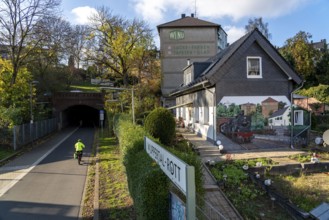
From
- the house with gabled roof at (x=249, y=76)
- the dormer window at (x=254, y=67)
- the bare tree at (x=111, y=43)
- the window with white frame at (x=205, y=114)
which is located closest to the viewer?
the house with gabled roof at (x=249, y=76)

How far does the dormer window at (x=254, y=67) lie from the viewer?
17812mm

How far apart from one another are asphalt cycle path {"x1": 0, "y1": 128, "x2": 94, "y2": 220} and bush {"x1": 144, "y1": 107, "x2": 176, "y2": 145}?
Answer: 408 centimetres

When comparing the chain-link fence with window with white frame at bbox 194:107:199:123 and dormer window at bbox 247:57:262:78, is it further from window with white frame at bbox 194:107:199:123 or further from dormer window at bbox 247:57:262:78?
dormer window at bbox 247:57:262:78

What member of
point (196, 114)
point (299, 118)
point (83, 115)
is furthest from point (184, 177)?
point (83, 115)

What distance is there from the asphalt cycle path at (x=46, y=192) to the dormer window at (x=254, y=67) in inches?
426

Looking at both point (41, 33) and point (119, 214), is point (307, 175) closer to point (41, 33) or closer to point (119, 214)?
point (119, 214)

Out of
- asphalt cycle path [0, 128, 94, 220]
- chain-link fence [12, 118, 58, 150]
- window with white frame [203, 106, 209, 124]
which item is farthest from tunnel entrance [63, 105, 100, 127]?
asphalt cycle path [0, 128, 94, 220]

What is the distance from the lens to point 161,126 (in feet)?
53.8

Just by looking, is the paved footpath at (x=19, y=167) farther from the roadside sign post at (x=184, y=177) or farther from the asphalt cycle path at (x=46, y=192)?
the roadside sign post at (x=184, y=177)

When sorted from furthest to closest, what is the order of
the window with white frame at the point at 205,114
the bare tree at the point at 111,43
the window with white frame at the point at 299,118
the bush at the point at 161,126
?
the bare tree at the point at 111,43 → the window with white frame at the point at 205,114 → the window with white frame at the point at 299,118 → the bush at the point at 161,126

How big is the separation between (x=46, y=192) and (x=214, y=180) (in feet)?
20.6

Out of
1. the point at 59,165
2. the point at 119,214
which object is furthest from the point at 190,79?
the point at 119,214

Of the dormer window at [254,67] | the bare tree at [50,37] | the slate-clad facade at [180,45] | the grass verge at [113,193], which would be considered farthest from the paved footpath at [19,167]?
the slate-clad facade at [180,45]

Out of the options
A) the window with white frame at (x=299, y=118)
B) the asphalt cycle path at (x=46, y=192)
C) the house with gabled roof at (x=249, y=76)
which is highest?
the house with gabled roof at (x=249, y=76)
